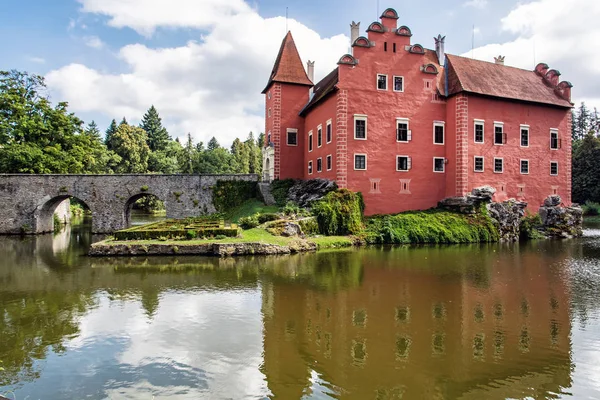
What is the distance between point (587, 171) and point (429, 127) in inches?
1465

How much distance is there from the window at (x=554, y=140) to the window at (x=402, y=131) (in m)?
12.5

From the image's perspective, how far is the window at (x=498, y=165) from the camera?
29109 mm

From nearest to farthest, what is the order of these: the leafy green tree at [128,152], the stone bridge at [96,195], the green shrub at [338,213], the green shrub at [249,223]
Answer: the green shrub at [249,223], the green shrub at [338,213], the stone bridge at [96,195], the leafy green tree at [128,152]

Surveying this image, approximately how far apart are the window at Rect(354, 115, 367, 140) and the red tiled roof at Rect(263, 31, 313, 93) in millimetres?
8685

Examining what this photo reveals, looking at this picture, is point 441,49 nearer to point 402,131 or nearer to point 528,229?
point 402,131

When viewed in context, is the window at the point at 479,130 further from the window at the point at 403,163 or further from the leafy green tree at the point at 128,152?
the leafy green tree at the point at 128,152

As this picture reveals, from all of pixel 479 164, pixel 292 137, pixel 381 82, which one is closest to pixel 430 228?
pixel 479 164

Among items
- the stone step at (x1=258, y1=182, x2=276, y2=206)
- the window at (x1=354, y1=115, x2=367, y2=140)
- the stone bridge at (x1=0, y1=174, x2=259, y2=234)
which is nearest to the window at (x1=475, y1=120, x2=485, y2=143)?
the window at (x1=354, y1=115, x2=367, y2=140)

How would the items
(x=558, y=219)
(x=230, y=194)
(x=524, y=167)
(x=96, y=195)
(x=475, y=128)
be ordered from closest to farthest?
(x=475, y=128) → (x=558, y=219) → (x=524, y=167) → (x=96, y=195) → (x=230, y=194)

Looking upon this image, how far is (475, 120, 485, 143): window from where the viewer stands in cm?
2847

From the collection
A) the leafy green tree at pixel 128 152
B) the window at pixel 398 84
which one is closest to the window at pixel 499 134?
the window at pixel 398 84

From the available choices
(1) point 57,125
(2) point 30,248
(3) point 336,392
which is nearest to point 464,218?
(3) point 336,392

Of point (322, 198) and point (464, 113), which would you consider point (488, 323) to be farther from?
point (464, 113)

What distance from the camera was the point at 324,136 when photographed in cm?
2925
